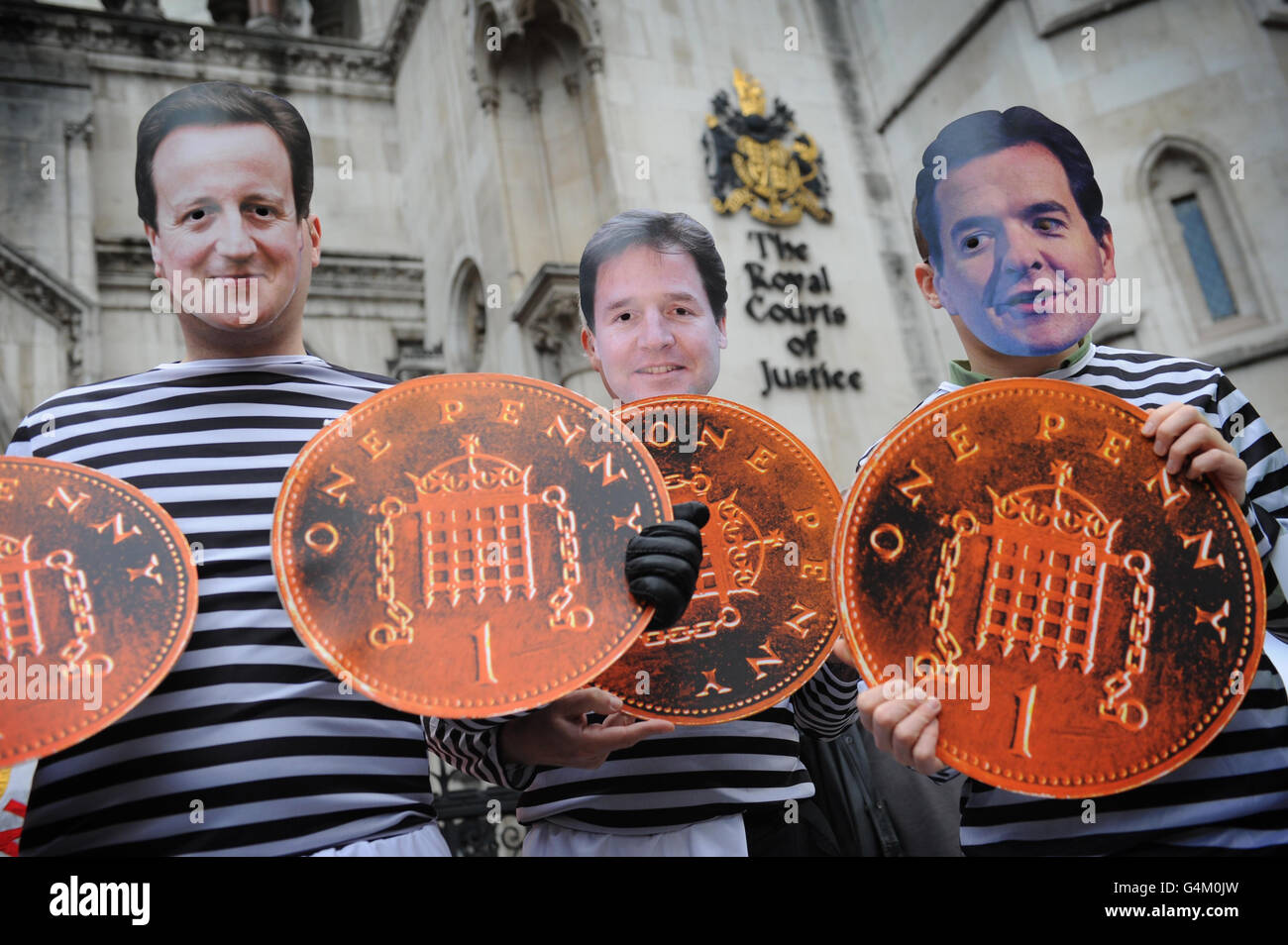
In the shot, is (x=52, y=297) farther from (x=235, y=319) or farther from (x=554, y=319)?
(x=235, y=319)

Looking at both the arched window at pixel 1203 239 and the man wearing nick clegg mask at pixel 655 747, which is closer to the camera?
the man wearing nick clegg mask at pixel 655 747

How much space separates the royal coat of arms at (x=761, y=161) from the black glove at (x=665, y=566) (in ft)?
18.8

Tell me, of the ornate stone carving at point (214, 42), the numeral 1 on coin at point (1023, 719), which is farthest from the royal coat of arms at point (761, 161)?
the numeral 1 on coin at point (1023, 719)

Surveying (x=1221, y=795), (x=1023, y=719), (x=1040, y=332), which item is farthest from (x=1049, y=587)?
(x=1040, y=332)

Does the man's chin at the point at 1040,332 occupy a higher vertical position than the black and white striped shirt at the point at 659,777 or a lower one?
higher

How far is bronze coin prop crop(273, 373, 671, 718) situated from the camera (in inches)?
63.6

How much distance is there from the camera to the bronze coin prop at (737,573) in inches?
74.0

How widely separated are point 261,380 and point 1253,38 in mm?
7245

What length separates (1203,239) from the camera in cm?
659

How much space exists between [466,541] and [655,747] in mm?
640

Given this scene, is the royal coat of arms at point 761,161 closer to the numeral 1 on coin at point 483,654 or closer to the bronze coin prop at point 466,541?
the bronze coin prop at point 466,541

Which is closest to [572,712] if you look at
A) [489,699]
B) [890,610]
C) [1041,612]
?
[489,699]
